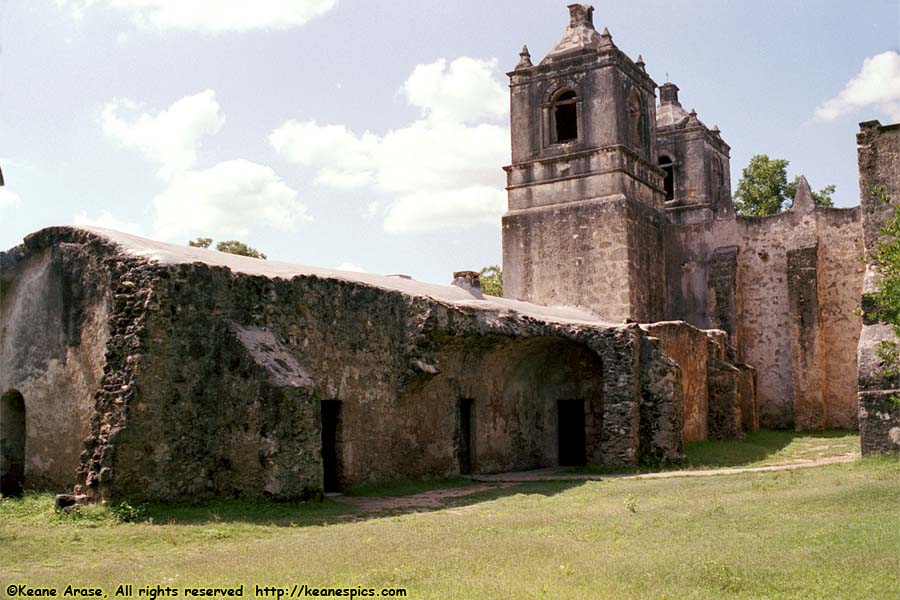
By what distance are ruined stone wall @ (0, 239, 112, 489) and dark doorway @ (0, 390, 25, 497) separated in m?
0.29

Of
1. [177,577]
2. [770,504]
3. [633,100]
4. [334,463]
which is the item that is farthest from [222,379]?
[633,100]

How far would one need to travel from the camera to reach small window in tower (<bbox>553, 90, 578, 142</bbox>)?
1054 inches

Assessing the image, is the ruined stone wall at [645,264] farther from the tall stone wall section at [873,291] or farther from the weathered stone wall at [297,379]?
the tall stone wall section at [873,291]

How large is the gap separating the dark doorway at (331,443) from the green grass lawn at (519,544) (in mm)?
1672

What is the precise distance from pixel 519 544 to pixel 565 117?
68.5 ft

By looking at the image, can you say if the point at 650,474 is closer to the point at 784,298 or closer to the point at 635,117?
the point at 784,298

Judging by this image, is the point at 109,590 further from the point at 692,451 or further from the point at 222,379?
the point at 692,451

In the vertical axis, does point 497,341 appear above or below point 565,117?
below

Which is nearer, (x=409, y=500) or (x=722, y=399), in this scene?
(x=409, y=500)

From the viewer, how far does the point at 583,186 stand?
84.3ft

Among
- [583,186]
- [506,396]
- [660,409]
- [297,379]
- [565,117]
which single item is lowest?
[660,409]

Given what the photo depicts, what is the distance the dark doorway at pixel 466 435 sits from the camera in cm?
1619

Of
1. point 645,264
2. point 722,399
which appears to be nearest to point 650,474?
point 722,399

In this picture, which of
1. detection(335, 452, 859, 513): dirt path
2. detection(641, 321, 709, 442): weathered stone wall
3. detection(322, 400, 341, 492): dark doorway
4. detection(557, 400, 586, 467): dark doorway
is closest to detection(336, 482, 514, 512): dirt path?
detection(335, 452, 859, 513): dirt path
